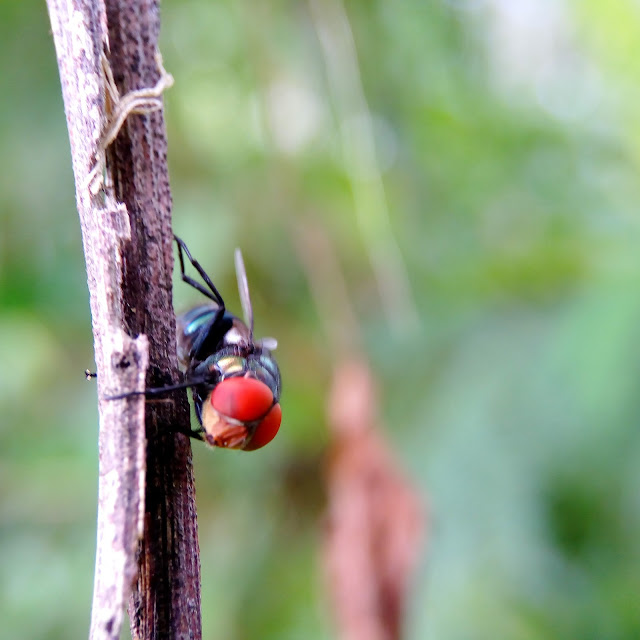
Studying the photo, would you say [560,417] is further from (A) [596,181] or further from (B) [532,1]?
(B) [532,1]

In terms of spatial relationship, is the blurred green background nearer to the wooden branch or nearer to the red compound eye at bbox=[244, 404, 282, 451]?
the red compound eye at bbox=[244, 404, 282, 451]

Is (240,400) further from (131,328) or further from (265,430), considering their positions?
(131,328)

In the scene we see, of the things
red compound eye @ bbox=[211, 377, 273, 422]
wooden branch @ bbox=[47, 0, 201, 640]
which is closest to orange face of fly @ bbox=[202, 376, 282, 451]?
red compound eye @ bbox=[211, 377, 273, 422]

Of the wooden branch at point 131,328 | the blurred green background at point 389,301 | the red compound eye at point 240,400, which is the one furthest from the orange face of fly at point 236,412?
the blurred green background at point 389,301

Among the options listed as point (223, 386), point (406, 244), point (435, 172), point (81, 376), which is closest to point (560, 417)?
point (406, 244)

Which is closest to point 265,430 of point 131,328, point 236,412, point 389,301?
point 236,412

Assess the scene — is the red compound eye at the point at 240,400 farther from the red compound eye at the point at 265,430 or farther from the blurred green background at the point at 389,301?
the blurred green background at the point at 389,301
